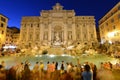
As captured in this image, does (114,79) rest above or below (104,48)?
below

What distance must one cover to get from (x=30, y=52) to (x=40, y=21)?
20.2 metres

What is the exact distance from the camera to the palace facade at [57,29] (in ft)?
194

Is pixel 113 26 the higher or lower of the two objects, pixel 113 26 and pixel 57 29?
the lower

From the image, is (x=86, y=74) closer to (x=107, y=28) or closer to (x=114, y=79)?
(x=114, y=79)

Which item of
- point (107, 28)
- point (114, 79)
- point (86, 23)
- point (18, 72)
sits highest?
point (86, 23)

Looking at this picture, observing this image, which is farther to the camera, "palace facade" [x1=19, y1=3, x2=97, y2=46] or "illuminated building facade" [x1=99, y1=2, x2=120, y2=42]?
"palace facade" [x1=19, y1=3, x2=97, y2=46]

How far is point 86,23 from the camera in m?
61.3

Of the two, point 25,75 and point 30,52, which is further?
point 30,52

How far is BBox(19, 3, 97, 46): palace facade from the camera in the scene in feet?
194

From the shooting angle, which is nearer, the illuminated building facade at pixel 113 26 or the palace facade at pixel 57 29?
the illuminated building facade at pixel 113 26

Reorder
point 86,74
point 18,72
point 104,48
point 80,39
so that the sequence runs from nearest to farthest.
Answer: point 86,74 < point 18,72 < point 104,48 < point 80,39

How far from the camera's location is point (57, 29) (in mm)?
61875

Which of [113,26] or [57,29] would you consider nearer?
[113,26]

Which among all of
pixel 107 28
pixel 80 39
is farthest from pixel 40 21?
pixel 107 28
